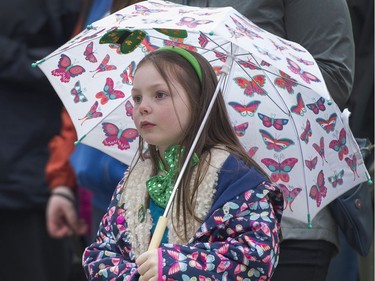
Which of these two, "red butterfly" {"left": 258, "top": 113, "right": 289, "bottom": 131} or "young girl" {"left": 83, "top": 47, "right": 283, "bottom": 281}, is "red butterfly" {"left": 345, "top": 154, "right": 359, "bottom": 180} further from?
"young girl" {"left": 83, "top": 47, "right": 283, "bottom": 281}

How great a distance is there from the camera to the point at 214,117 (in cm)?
423

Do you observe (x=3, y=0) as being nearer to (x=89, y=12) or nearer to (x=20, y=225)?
(x=89, y=12)

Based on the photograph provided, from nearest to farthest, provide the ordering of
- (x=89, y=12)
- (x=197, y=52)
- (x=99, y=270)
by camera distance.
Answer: (x=99, y=270), (x=197, y=52), (x=89, y=12)

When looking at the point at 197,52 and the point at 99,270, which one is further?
the point at 197,52

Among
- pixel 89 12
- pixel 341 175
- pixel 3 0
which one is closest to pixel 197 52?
pixel 341 175

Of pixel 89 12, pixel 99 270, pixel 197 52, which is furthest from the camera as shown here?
pixel 89 12

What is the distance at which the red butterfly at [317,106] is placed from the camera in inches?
172

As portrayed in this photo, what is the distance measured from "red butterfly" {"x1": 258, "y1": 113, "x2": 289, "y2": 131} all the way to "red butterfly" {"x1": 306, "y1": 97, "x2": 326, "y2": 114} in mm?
96

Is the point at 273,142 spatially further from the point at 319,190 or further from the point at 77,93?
the point at 77,93

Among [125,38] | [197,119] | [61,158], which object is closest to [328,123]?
[197,119]

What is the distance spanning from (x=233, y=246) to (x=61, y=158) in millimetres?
1979

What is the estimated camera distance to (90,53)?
4559mm

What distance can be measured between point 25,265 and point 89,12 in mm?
1223

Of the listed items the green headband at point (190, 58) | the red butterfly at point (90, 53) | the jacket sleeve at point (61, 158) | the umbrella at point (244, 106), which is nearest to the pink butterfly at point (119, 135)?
the umbrella at point (244, 106)
